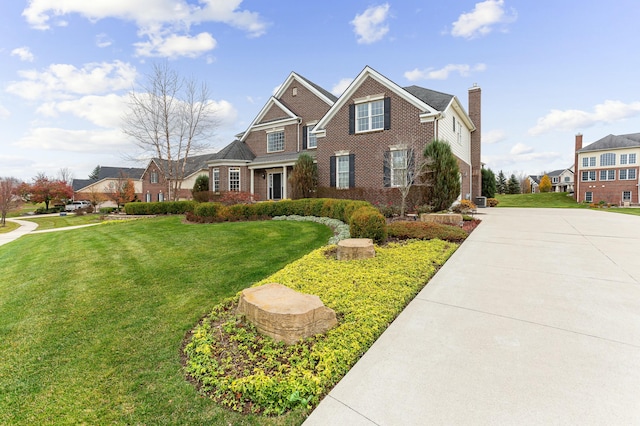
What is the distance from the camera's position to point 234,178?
20.7m

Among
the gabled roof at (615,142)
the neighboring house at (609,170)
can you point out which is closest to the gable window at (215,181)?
the neighboring house at (609,170)

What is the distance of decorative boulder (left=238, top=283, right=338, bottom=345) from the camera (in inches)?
118

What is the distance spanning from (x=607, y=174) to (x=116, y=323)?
157ft

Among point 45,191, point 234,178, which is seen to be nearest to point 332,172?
point 234,178

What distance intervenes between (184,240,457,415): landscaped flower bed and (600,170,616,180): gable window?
4329 centimetres

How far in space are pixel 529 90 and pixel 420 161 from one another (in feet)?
20.1

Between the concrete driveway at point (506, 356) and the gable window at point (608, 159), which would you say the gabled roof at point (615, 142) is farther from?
the concrete driveway at point (506, 356)

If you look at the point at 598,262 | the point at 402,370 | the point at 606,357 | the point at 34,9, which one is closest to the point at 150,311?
the point at 402,370

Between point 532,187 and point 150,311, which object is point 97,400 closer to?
point 150,311

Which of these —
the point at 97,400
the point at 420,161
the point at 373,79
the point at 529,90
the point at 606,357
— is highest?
the point at 373,79

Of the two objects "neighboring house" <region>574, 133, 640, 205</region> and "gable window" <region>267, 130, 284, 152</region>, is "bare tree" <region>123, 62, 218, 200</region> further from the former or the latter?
"neighboring house" <region>574, 133, 640, 205</region>

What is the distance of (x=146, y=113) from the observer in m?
21.1

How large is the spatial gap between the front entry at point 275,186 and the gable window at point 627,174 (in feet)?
131

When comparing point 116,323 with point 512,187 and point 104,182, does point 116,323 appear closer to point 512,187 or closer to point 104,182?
point 104,182
